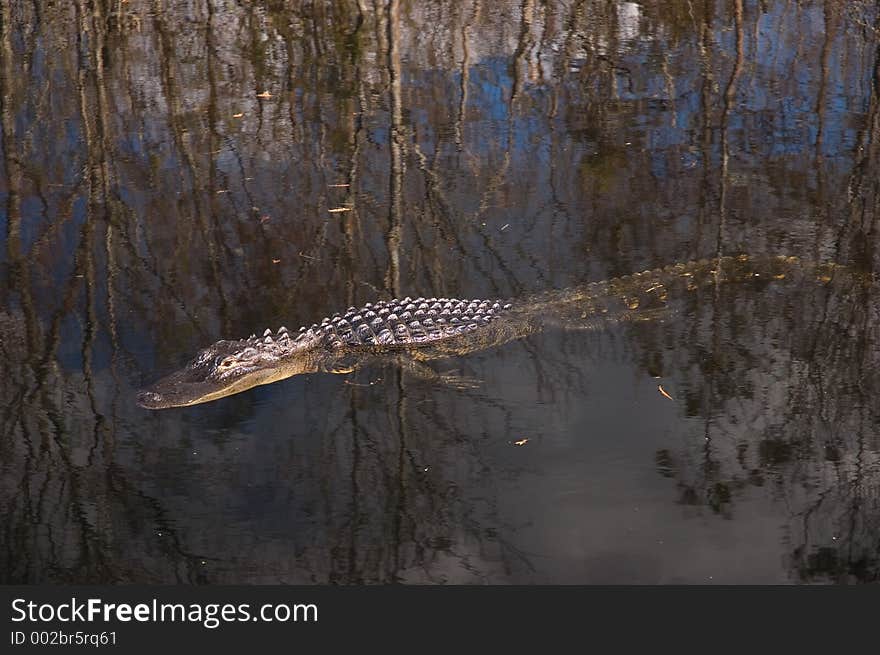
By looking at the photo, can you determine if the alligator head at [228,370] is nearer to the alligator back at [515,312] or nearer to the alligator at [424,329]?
the alligator at [424,329]

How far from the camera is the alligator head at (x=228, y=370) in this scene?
5.47m

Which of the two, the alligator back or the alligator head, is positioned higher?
the alligator back

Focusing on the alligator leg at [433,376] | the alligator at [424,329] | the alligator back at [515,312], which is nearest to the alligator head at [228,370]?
the alligator at [424,329]

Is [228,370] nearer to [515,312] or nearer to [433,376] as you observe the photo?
[433,376]

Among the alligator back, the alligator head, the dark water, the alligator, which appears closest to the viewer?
the dark water

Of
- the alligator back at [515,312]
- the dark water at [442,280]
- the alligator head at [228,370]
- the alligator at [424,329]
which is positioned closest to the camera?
the dark water at [442,280]

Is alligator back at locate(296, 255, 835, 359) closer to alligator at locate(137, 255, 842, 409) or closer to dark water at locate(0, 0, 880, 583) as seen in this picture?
alligator at locate(137, 255, 842, 409)

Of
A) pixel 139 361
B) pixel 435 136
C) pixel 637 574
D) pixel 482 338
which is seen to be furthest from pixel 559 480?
pixel 435 136

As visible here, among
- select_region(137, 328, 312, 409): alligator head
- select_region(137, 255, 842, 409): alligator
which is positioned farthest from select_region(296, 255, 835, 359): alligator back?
select_region(137, 328, 312, 409): alligator head

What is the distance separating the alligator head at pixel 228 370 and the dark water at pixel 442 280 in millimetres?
92

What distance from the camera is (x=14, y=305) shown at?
20.9 feet

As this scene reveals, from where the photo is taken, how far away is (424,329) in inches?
233

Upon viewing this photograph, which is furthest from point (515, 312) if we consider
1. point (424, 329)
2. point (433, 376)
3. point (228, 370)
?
point (228, 370)

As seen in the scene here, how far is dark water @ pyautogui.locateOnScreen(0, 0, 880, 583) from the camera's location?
459 centimetres
